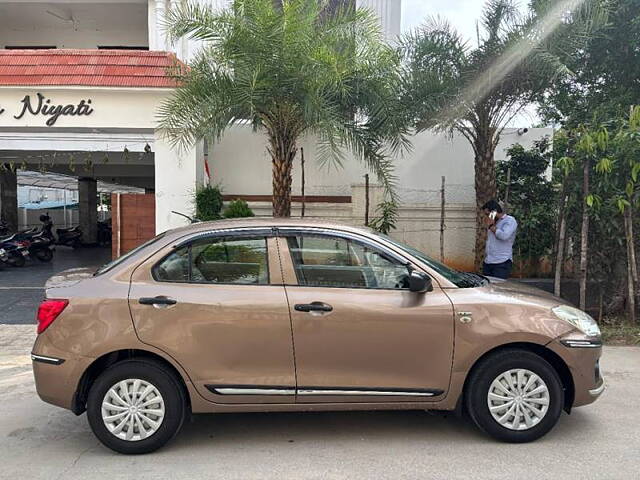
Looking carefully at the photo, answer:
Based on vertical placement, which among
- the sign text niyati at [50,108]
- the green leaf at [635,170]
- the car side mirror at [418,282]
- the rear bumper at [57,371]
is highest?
the sign text niyati at [50,108]

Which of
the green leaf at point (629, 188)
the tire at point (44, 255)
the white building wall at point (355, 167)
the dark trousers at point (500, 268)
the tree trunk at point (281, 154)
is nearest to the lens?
the green leaf at point (629, 188)

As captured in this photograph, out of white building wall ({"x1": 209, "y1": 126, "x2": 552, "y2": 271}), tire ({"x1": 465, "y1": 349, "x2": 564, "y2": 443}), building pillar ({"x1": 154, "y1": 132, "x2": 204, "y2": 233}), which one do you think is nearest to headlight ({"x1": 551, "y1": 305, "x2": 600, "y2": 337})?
tire ({"x1": 465, "y1": 349, "x2": 564, "y2": 443})

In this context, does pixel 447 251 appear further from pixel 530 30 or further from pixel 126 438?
pixel 126 438

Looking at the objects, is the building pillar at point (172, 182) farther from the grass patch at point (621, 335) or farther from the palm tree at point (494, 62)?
the grass patch at point (621, 335)

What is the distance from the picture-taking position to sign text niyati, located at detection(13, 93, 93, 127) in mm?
9844

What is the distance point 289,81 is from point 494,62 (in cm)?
328

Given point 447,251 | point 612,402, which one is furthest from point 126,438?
point 447,251

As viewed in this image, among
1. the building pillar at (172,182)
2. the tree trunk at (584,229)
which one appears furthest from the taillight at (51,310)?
the tree trunk at (584,229)

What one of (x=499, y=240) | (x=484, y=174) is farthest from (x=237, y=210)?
(x=499, y=240)

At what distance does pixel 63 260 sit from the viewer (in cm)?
1653

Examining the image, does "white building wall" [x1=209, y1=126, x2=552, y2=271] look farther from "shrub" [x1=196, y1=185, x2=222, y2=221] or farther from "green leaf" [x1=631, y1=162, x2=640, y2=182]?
"green leaf" [x1=631, y1=162, x2=640, y2=182]

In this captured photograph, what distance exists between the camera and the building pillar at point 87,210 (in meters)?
22.9

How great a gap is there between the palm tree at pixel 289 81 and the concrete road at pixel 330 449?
4236 millimetres

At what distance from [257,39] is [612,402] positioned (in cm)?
591
